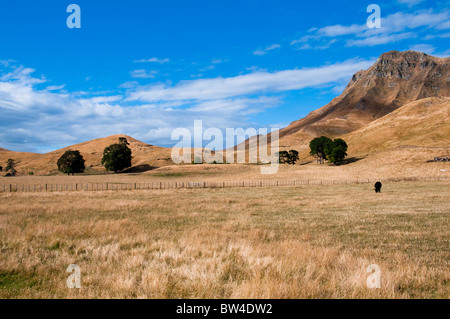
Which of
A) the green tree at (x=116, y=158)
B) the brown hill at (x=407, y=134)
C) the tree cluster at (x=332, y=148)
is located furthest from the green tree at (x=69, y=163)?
the brown hill at (x=407, y=134)

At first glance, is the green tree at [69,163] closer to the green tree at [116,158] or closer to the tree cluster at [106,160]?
the tree cluster at [106,160]

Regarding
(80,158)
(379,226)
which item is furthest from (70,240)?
(80,158)

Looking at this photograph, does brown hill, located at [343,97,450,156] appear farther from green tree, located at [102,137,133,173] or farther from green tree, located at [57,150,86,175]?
green tree, located at [57,150,86,175]

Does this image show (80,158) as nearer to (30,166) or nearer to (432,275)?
(30,166)

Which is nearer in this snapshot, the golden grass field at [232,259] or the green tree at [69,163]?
the golden grass field at [232,259]

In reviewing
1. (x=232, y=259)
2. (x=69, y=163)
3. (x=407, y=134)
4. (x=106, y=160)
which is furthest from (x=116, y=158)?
(x=407, y=134)

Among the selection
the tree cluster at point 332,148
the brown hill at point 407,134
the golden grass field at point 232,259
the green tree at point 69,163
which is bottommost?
the golden grass field at point 232,259

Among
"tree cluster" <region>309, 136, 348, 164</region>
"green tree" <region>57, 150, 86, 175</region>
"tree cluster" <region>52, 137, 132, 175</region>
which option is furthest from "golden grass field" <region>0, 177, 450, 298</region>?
"green tree" <region>57, 150, 86, 175</region>

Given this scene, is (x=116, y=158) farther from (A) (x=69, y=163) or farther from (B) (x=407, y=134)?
(B) (x=407, y=134)

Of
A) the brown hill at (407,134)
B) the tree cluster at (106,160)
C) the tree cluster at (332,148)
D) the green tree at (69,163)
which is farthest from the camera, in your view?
the brown hill at (407,134)

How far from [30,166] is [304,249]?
562ft

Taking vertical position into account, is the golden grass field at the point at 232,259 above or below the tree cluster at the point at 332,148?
below

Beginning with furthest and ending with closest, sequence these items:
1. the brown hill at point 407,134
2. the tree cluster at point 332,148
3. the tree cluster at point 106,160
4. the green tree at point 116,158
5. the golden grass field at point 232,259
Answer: the brown hill at point 407,134
the green tree at point 116,158
the tree cluster at point 332,148
the tree cluster at point 106,160
the golden grass field at point 232,259

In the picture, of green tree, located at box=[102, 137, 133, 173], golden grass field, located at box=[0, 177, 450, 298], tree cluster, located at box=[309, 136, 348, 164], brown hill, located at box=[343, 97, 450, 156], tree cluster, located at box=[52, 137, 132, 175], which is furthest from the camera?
brown hill, located at box=[343, 97, 450, 156]
